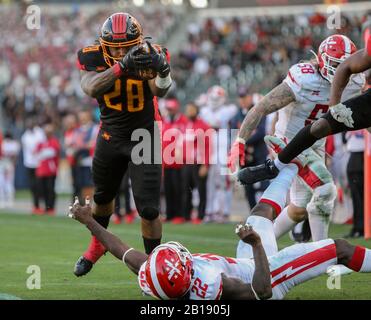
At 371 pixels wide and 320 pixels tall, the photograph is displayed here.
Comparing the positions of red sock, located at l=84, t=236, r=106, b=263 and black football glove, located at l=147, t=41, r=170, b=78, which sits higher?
black football glove, located at l=147, t=41, r=170, b=78

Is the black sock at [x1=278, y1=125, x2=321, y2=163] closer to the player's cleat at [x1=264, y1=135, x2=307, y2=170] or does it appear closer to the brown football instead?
the player's cleat at [x1=264, y1=135, x2=307, y2=170]

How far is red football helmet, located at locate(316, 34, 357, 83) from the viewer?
7328 millimetres

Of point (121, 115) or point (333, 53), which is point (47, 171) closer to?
point (121, 115)

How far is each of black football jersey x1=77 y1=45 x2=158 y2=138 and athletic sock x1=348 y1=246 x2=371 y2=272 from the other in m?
2.25

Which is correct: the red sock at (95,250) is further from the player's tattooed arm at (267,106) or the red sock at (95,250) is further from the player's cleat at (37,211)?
the player's cleat at (37,211)

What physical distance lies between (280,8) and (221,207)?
18.5 metres

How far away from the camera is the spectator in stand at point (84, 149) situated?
15523 mm

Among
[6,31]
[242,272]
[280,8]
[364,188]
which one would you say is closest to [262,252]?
[242,272]

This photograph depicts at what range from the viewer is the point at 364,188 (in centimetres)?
1056

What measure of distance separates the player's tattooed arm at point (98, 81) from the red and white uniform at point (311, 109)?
1597mm

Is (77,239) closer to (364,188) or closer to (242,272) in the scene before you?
Answer: (364,188)

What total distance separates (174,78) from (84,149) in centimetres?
1079

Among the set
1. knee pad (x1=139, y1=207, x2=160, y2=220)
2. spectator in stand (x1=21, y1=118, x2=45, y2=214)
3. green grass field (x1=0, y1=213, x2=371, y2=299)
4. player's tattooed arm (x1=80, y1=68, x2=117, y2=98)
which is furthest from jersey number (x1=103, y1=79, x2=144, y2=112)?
spectator in stand (x1=21, y1=118, x2=45, y2=214)

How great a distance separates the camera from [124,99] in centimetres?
728
